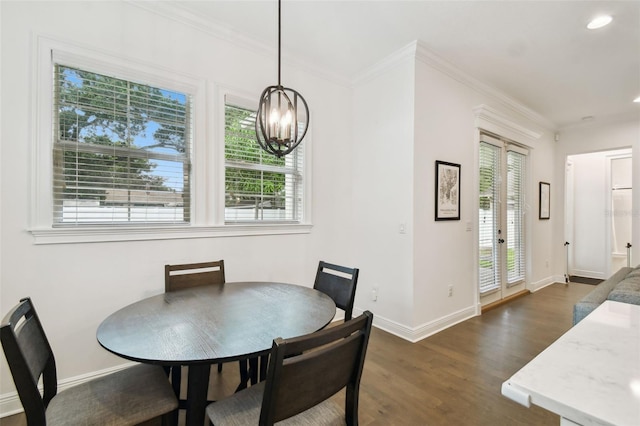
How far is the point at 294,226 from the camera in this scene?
3172 mm

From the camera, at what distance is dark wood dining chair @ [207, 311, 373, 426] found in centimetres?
91

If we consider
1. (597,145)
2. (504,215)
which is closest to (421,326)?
(504,215)

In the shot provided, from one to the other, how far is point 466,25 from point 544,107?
286cm

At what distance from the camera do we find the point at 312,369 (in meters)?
0.98

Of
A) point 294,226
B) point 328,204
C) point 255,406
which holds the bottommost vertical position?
point 255,406

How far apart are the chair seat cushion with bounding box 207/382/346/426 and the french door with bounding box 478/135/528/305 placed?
3231 millimetres

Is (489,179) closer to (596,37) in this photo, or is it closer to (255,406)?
(596,37)

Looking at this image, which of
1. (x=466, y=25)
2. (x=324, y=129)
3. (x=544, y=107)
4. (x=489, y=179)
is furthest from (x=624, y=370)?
(x=544, y=107)

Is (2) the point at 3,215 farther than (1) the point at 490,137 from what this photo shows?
No

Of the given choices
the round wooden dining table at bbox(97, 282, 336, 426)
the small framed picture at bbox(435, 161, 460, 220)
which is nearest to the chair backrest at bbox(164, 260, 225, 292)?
the round wooden dining table at bbox(97, 282, 336, 426)

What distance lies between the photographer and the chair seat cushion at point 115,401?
1.18 meters

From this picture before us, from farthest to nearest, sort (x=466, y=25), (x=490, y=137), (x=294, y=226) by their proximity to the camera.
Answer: (x=490, y=137), (x=294, y=226), (x=466, y=25)

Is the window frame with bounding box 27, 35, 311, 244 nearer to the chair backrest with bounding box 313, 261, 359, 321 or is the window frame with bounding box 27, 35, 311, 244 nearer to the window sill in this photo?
the window sill

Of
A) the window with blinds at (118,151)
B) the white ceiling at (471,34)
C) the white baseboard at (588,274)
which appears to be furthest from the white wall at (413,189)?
the white baseboard at (588,274)
